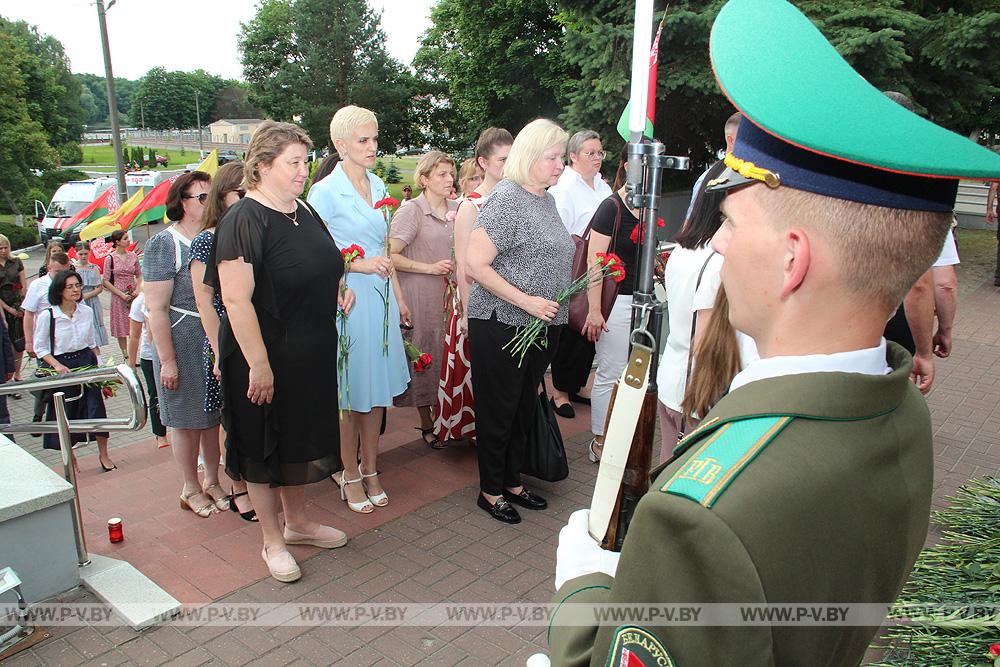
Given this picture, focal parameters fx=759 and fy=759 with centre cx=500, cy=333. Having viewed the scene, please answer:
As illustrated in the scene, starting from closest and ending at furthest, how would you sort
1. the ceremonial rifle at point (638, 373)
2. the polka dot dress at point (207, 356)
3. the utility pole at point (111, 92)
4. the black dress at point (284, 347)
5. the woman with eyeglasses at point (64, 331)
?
the ceremonial rifle at point (638, 373), the black dress at point (284, 347), the polka dot dress at point (207, 356), the woman with eyeglasses at point (64, 331), the utility pole at point (111, 92)

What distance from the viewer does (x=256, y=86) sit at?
50781 millimetres

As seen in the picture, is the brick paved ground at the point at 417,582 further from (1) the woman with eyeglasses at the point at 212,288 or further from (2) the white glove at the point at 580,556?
(2) the white glove at the point at 580,556

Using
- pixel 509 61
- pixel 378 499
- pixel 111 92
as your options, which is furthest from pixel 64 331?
pixel 509 61

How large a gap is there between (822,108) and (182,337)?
13.4ft

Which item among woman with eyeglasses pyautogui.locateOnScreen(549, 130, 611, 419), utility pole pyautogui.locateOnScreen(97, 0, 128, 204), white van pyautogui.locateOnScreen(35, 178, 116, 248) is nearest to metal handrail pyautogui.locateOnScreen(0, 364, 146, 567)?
woman with eyeglasses pyautogui.locateOnScreen(549, 130, 611, 419)

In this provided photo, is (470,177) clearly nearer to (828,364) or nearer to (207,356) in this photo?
(207,356)

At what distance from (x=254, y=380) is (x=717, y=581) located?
114 inches

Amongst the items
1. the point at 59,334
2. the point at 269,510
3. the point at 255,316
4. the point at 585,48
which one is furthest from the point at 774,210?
the point at 585,48

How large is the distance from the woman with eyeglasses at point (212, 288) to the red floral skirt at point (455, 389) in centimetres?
133

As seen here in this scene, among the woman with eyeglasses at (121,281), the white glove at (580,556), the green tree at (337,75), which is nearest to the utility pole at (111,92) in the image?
the woman with eyeglasses at (121,281)

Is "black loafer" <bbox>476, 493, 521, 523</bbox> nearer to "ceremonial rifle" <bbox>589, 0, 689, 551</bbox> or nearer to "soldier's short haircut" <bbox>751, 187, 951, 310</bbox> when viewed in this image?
"ceremonial rifle" <bbox>589, 0, 689, 551</bbox>

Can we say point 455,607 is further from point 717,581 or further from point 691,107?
point 691,107

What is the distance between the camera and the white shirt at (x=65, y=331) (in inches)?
261

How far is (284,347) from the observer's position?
359 cm
